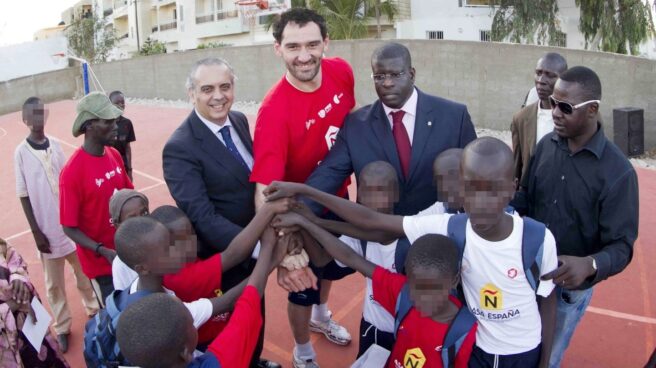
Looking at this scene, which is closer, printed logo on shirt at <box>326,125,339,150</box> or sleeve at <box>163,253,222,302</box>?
sleeve at <box>163,253,222,302</box>

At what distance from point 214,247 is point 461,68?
40.0 ft

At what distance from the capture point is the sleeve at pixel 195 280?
2.80m

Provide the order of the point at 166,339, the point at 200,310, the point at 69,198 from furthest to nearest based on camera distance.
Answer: the point at 69,198
the point at 200,310
the point at 166,339

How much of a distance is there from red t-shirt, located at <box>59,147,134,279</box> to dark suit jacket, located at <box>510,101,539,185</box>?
10.8 ft

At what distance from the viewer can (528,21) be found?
712 inches

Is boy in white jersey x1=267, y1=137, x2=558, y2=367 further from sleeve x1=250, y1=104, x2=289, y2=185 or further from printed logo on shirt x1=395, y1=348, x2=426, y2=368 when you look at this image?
sleeve x1=250, y1=104, x2=289, y2=185

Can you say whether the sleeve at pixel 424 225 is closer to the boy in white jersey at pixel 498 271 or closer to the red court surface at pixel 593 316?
the boy in white jersey at pixel 498 271

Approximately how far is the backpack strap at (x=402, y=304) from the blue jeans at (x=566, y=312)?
0.87 meters

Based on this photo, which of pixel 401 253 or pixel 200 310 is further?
Answer: pixel 401 253

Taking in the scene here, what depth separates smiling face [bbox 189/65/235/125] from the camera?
324cm

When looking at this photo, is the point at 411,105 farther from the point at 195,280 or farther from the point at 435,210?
the point at 195,280

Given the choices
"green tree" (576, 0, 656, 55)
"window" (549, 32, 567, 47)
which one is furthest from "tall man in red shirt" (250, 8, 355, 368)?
"window" (549, 32, 567, 47)

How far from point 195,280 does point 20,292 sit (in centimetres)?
95

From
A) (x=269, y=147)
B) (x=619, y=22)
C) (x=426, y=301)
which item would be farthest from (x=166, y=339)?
(x=619, y=22)
